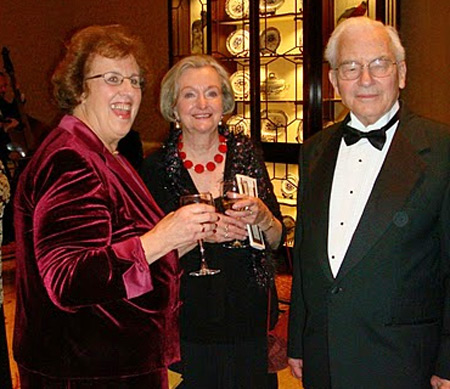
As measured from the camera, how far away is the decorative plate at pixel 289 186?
4793mm

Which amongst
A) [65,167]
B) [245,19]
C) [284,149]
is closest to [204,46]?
[245,19]

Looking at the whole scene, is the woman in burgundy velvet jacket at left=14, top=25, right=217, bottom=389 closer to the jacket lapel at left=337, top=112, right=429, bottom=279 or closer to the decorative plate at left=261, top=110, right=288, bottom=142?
the jacket lapel at left=337, top=112, right=429, bottom=279

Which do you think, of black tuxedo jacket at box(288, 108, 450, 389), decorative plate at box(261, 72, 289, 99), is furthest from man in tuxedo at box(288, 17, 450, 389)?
decorative plate at box(261, 72, 289, 99)

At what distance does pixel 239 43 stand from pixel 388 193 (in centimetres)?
344

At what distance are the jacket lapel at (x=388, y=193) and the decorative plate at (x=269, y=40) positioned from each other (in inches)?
123

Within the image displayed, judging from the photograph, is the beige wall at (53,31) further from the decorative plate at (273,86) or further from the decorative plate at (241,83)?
the decorative plate at (273,86)

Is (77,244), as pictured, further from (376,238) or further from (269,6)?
(269,6)

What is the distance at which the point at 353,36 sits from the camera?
1.81 metres

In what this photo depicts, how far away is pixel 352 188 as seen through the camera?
5.90ft

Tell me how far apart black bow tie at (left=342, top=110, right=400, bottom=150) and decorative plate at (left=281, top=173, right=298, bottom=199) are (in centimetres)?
292

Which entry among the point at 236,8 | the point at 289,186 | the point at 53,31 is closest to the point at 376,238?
the point at 289,186

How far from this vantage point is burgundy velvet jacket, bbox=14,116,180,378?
4.90ft

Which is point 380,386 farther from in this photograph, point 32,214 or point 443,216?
point 32,214

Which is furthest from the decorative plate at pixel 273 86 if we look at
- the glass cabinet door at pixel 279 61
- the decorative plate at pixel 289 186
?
the decorative plate at pixel 289 186
